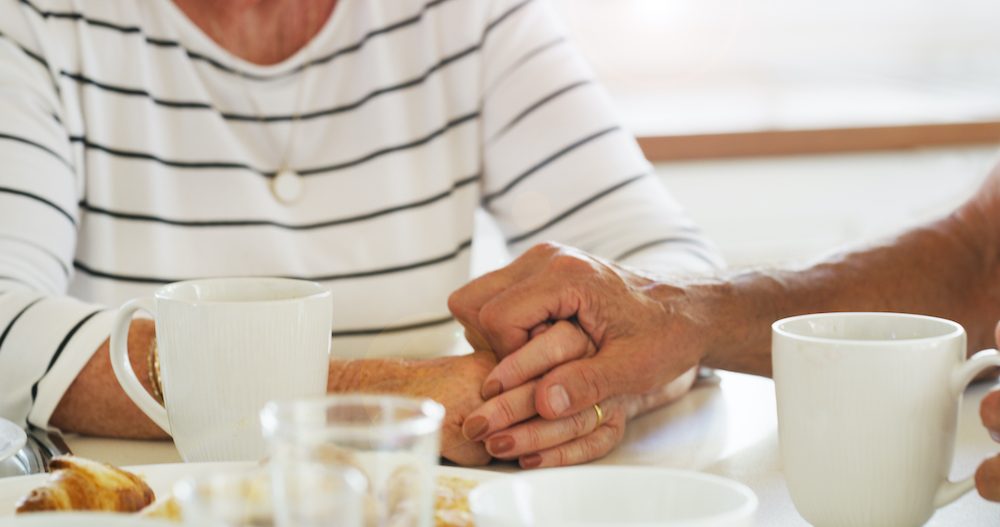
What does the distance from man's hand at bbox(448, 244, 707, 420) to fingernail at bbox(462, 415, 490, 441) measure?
47 mm

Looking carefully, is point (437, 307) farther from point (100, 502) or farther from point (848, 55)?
point (848, 55)

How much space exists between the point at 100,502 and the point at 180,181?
82cm

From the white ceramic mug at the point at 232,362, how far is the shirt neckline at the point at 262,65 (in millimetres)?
677

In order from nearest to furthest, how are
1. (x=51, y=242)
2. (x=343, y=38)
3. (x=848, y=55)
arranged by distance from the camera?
(x=51, y=242) → (x=343, y=38) → (x=848, y=55)

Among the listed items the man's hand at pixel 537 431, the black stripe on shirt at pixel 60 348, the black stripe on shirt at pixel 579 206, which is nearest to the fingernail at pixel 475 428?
the man's hand at pixel 537 431

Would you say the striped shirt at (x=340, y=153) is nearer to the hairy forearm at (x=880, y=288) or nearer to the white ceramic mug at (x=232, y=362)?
the hairy forearm at (x=880, y=288)

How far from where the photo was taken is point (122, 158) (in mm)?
1253

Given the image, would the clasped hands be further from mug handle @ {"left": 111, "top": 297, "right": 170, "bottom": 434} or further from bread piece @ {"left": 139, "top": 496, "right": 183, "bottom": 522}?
bread piece @ {"left": 139, "top": 496, "right": 183, "bottom": 522}

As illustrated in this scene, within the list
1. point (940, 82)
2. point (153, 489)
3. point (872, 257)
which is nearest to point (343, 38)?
point (872, 257)

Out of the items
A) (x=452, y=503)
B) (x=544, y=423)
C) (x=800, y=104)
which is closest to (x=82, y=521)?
(x=452, y=503)

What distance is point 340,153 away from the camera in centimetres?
132

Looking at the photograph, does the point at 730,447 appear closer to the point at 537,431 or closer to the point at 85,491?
the point at 537,431

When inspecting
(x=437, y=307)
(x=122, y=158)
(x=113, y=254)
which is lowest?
(x=437, y=307)

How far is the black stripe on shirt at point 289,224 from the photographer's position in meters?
1.25
